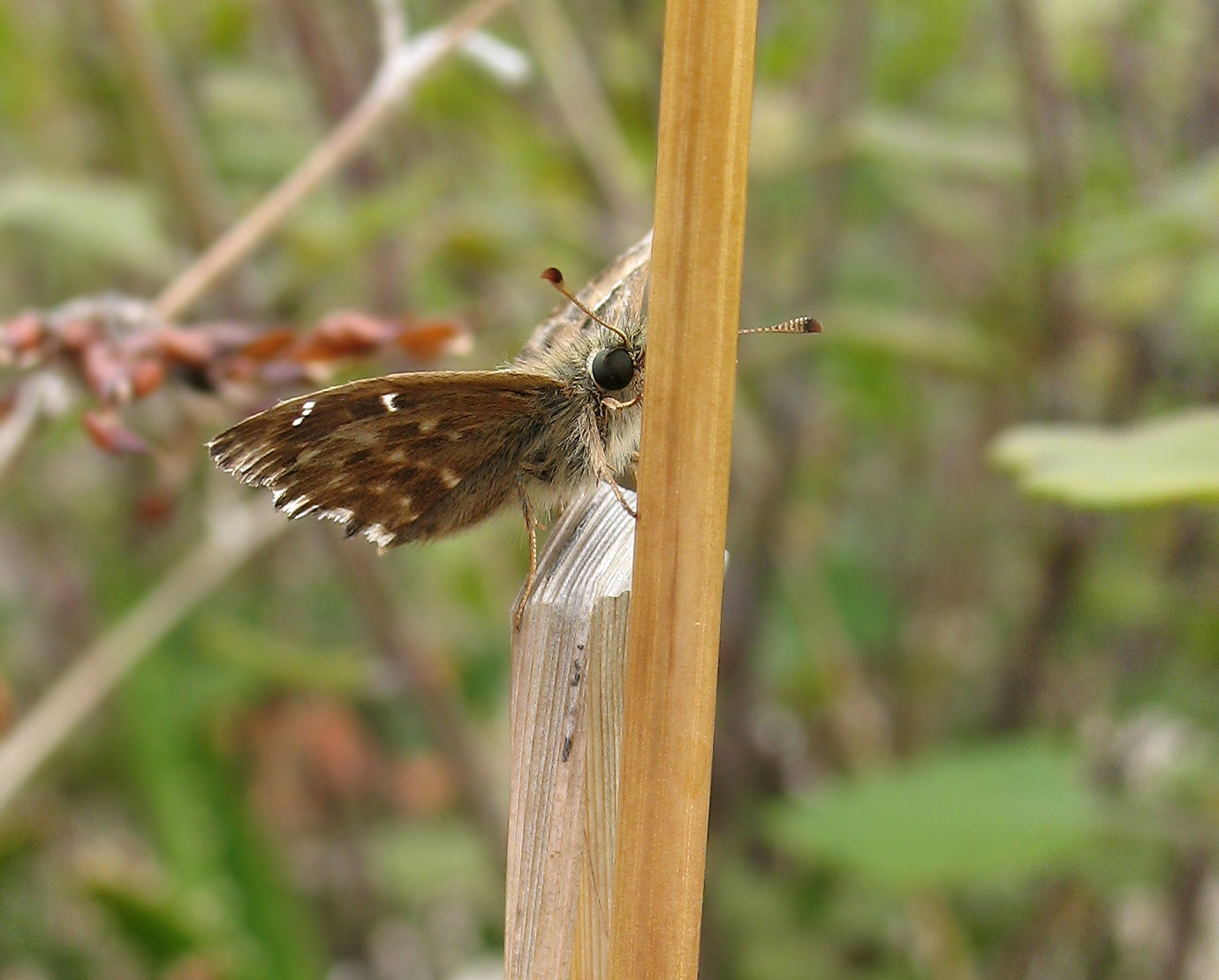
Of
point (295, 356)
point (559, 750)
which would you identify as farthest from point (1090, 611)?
point (559, 750)

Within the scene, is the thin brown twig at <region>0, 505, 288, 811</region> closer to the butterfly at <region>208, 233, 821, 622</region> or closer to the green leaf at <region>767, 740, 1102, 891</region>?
the butterfly at <region>208, 233, 821, 622</region>

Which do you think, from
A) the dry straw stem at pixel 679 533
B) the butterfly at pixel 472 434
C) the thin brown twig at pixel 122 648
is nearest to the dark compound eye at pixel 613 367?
the butterfly at pixel 472 434

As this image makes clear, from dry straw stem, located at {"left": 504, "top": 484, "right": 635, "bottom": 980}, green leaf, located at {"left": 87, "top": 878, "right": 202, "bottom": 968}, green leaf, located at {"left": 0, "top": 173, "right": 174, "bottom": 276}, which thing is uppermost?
green leaf, located at {"left": 0, "top": 173, "right": 174, "bottom": 276}

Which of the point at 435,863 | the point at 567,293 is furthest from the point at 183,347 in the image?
the point at 435,863

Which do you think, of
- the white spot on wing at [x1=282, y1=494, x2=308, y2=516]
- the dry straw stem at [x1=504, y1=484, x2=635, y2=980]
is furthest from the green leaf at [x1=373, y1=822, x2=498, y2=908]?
the dry straw stem at [x1=504, y1=484, x2=635, y2=980]

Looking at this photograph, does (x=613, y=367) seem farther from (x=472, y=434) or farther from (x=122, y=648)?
(x=122, y=648)

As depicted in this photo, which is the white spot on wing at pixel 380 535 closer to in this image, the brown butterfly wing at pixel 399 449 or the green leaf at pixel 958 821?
the brown butterfly wing at pixel 399 449

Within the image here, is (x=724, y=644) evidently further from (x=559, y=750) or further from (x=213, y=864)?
(x=559, y=750)
